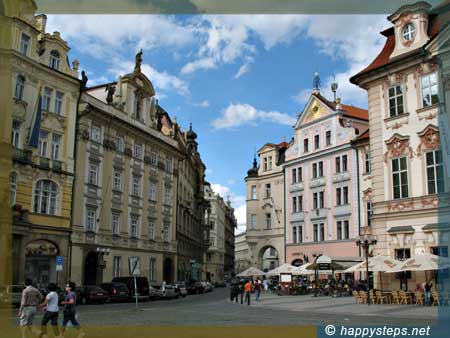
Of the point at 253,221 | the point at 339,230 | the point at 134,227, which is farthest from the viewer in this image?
the point at 253,221

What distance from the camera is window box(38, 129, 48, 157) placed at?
3919 centimetres

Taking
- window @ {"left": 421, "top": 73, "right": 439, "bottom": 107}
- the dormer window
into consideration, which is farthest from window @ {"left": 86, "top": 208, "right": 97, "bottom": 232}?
the dormer window

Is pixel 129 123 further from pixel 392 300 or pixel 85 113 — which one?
pixel 392 300

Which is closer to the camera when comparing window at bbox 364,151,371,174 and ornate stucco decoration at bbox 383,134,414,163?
ornate stucco decoration at bbox 383,134,414,163

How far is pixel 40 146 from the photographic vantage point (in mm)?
39219

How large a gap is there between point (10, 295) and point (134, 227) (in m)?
22.1

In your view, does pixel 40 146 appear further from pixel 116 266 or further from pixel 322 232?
pixel 322 232

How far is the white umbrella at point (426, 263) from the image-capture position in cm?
2583

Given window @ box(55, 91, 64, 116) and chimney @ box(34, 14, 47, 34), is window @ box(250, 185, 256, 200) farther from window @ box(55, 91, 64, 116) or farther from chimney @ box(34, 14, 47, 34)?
chimney @ box(34, 14, 47, 34)

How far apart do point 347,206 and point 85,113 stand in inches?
1017

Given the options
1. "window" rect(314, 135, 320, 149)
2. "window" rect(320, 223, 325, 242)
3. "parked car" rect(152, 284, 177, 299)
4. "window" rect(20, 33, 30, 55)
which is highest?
"window" rect(20, 33, 30, 55)

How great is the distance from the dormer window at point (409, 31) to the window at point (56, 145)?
25691 mm

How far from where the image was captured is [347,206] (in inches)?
2047

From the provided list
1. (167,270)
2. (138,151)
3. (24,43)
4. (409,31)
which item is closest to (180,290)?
(167,270)
